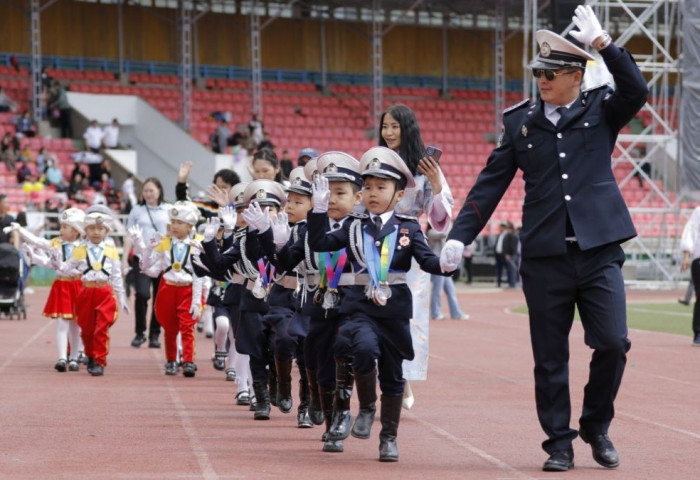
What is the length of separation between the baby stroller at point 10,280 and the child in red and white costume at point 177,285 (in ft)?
28.5

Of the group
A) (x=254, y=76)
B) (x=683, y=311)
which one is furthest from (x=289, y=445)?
(x=254, y=76)

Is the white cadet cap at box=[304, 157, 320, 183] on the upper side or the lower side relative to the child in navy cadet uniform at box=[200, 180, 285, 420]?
upper

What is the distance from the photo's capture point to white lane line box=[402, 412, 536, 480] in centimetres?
758

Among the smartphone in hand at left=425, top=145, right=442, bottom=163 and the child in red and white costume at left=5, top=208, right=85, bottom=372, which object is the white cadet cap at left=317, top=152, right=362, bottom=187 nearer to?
the smartphone in hand at left=425, top=145, right=442, bottom=163

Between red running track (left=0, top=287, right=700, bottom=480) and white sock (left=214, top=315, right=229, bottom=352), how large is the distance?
344 millimetres

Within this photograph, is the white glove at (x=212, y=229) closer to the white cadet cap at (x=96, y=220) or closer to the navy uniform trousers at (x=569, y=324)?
the navy uniform trousers at (x=569, y=324)

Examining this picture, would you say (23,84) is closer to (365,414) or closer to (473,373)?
(473,373)

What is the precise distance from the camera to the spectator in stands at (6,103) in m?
40.1

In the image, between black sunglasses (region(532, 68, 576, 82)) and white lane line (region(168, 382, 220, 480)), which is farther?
black sunglasses (region(532, 68, 576, 82))

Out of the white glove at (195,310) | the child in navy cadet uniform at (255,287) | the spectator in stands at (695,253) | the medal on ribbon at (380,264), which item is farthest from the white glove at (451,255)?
the spectator in stands at (695,253)

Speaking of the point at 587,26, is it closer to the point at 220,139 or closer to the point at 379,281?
the point at 379,281

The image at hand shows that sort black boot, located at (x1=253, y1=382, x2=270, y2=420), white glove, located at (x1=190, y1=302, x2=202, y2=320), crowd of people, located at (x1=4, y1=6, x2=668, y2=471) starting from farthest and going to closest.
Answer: white glove, located at (x1=190, y1=302, x2=202, y2=320) < black boot, located at (x1=253, y1=382, x2=270, y2=420) < crowd of people, located at (x1=4, y1=6, x2=668, y2=471)

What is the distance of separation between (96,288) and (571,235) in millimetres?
7731

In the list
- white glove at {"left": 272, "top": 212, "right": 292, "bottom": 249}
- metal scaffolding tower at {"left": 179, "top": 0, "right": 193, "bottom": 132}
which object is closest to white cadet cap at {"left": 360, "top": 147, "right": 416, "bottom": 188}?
white glove at {"left": 272, "top": 212, "right": 292, "bottom": 249}
